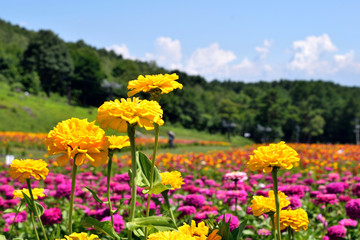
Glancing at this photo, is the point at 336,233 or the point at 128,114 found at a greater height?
the point at 128,114

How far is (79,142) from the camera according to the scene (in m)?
0.99

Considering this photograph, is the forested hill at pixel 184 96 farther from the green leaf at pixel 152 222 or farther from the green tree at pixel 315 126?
the green leaf at pixel 152 222

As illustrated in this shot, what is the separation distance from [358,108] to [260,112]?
49.9 ft

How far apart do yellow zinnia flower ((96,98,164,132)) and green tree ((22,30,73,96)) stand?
38349 mm

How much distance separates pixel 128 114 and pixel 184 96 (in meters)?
45.9

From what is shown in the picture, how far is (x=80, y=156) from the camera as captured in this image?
101cm

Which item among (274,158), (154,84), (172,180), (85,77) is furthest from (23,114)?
(274,158)

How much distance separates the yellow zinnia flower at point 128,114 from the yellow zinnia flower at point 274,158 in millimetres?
372

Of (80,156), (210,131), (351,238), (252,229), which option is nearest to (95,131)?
(80,156)

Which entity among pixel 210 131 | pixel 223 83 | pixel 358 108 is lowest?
pixel 210 131

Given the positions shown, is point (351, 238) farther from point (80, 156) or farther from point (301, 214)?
point (80, 156)

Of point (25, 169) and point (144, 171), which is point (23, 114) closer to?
point (25, 169)

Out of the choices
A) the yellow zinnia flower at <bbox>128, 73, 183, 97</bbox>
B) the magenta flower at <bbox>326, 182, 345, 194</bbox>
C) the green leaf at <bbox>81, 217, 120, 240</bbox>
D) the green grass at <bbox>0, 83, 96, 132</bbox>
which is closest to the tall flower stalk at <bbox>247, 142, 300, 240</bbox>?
the yellow zinnia flower at <bbox>128, 73, 183, 97</bbox>

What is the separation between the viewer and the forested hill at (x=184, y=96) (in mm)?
37125
